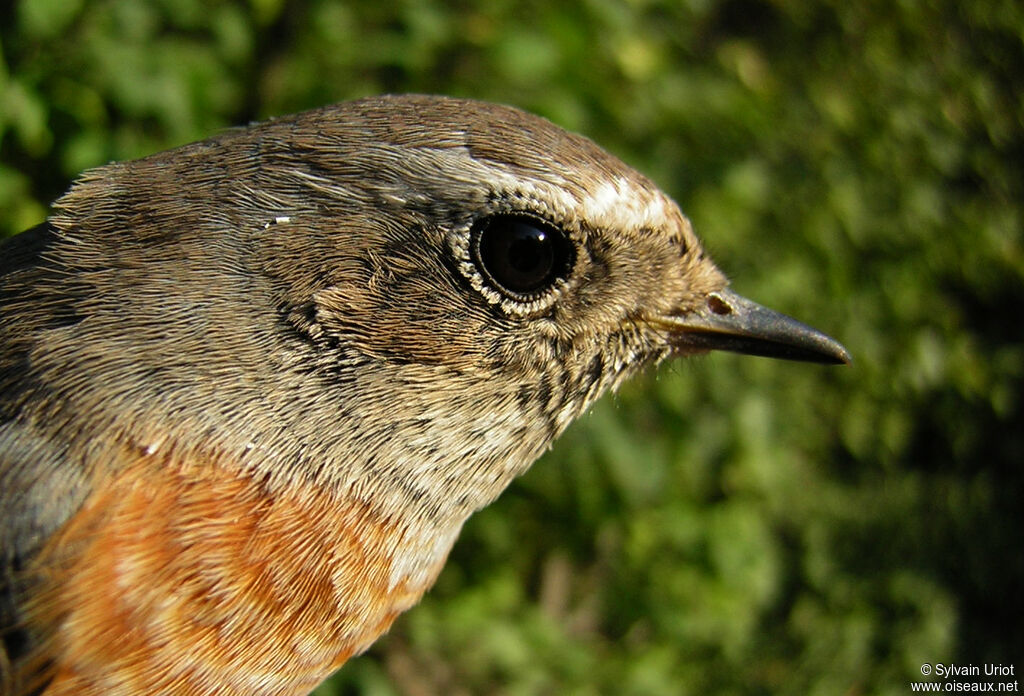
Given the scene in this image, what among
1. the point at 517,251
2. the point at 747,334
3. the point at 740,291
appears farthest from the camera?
the point at 740,291

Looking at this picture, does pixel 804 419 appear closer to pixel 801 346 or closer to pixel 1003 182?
pixel 1003 182

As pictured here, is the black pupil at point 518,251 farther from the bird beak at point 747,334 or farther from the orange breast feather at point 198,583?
the orange breast feather at point 198,583

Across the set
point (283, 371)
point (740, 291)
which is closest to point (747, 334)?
point (283, 371)

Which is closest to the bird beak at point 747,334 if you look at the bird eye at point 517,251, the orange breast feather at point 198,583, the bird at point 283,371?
the bird at point 283,371

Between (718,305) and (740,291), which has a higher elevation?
(740,291)

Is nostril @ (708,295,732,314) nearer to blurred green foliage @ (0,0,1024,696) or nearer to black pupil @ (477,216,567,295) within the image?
blurred green foliage @ (0,0,1024,696)

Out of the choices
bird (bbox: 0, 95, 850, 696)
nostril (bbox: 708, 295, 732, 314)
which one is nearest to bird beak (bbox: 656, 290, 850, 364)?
nostril (bbox: 708, 295, 732, 314)

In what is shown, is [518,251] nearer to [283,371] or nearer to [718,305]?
[283,371]
